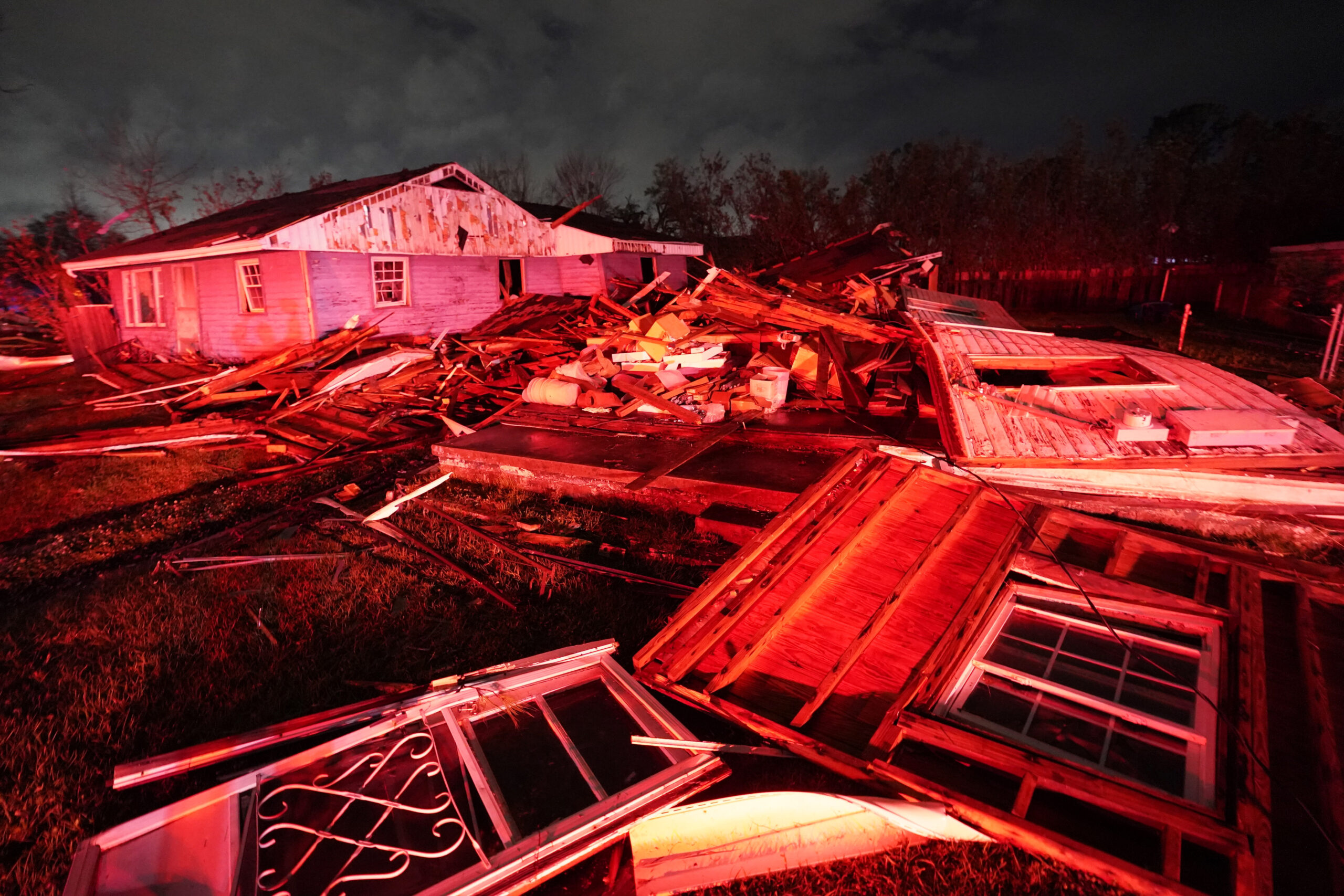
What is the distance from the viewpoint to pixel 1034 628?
11.0 ft

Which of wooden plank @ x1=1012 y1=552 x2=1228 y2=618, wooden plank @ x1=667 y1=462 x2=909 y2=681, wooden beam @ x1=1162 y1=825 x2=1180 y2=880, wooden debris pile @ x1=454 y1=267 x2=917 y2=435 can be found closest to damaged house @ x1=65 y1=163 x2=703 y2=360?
wooden debris pile @ x1=454 y1=267 x2=917 y2=435

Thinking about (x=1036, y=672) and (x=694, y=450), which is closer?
(x=1036, y=672)

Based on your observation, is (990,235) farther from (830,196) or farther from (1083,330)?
(1083,330)

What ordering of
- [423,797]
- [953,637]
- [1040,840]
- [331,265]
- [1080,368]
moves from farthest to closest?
[331,265]
[1080,368]
[953,637]
[423,797]
[1040,840]

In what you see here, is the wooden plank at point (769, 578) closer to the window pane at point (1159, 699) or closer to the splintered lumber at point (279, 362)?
the window pane at point (1159, 699)

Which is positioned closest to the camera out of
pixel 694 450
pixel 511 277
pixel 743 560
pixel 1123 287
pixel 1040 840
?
pixel 1040 840

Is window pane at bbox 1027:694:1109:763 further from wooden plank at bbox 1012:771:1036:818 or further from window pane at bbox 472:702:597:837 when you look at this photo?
window pane at bbox 472:702:597:837

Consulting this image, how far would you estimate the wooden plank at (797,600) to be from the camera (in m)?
3.14

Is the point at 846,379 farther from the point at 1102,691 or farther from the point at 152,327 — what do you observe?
the point at 152,327

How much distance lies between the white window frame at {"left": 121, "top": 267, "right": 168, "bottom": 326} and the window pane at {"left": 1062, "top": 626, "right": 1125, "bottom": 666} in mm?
19342

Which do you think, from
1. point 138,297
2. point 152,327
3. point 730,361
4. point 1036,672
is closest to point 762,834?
point 1036,672

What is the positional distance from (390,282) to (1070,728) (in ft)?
49.6

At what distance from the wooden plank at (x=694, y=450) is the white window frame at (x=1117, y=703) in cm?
325

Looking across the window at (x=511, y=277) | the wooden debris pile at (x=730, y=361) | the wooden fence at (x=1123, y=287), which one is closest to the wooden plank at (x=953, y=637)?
the wooden debris pile at (x=730, y=361)
